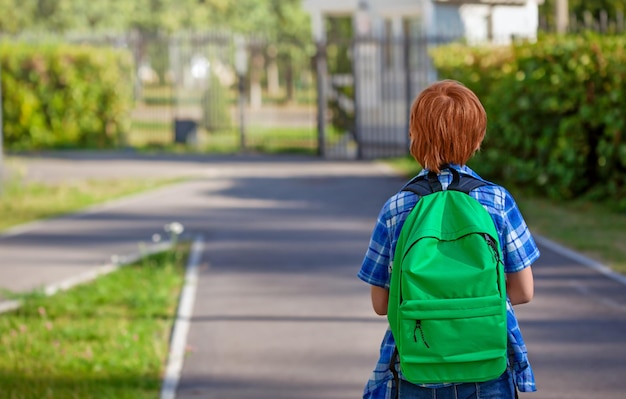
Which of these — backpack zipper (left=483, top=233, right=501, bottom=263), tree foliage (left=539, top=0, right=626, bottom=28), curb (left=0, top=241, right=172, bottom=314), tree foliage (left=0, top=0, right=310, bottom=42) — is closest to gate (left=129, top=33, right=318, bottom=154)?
tree foliage (left=539, top=0, right=626, bottom=28)

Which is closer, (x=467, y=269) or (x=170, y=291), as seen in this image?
(x=467, y=269)

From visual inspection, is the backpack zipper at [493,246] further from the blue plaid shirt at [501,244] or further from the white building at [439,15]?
the white building at [439,15]

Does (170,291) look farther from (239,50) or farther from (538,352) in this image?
(239,50)

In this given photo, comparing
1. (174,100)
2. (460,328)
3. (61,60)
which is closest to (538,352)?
(460,328)

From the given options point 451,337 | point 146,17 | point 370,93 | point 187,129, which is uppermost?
point 146,17

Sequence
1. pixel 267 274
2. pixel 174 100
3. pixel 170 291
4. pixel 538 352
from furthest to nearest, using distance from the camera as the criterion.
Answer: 1. pixel 174 100
2. pixel 267 274
3. pixel 170 291
4. pixel 538 352

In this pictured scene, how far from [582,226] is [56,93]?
A: 16.4 meters

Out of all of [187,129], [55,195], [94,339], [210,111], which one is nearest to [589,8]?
[210,111]

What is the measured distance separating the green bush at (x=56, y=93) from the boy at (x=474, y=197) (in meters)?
23.2

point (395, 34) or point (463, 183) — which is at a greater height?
point (395, 34)

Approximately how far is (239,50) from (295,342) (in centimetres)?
1901

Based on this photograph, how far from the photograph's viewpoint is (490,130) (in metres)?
16.1

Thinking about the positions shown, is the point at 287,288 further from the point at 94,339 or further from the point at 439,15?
the point at 439,15

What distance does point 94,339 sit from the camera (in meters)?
7.79
